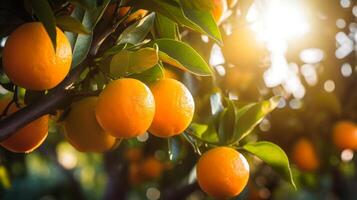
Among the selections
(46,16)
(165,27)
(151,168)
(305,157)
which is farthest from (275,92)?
(46,16)

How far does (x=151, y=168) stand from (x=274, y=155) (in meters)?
1.46

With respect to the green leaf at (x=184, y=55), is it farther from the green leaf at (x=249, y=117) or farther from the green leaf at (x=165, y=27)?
the green leaf at (x=249, y=117)

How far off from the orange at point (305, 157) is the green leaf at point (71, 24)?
137 centimetres

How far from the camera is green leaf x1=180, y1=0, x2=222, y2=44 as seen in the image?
87 cm

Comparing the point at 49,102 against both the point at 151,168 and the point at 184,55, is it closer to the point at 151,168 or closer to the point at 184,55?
the point at 184,55

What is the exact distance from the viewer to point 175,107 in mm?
863

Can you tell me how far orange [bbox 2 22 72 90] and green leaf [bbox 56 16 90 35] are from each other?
0.03m

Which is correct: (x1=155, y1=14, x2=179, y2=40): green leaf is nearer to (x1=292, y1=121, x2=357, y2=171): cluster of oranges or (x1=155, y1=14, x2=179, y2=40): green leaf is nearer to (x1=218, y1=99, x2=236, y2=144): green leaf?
(x1=218, y1=99, x2=236, y2=144): green leaf

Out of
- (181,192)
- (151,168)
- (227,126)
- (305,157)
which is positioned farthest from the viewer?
(151,168)

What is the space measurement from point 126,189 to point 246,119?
1.46 meters

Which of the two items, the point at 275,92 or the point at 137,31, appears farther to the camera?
the point at 275,92

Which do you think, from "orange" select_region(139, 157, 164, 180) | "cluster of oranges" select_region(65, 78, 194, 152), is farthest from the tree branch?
"cluster of oranges" select_region(65, 78, 194, 152)

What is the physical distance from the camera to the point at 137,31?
0.92m

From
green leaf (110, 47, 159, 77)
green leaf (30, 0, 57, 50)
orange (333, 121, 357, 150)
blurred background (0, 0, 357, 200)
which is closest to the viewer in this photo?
green leaf (30, 0, 57, 50)
